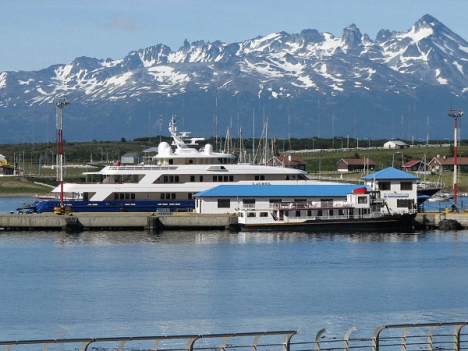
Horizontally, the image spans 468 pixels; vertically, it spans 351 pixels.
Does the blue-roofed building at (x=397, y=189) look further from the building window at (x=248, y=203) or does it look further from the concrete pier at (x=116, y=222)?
the concrete pier at (x=116, y=222)

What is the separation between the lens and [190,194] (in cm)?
8344

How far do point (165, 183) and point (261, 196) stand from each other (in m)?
8.22

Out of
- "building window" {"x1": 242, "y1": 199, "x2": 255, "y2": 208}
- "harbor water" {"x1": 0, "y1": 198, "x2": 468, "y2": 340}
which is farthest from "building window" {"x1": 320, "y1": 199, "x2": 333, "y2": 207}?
"building window" {"x1": 242, "y1": 199, "x2": 255, "y2": 208}

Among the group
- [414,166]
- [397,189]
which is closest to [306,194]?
[397,189]

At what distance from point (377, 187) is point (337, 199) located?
11.9 feet

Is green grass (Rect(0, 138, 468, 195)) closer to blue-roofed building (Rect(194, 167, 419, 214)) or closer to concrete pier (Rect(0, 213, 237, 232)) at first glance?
blue-roofed building (Rect(194, 167, 419, 214))

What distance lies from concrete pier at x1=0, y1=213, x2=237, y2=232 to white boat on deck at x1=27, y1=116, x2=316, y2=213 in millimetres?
3018

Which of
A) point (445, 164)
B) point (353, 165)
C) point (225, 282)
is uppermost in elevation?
point (353, 165)

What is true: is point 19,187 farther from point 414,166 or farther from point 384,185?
point 384,185

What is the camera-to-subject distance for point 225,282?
173 ft

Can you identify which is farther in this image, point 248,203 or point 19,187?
point 19,187

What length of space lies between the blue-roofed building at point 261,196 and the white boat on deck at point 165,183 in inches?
110

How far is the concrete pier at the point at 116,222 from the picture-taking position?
3054 inches

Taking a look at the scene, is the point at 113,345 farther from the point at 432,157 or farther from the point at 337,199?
the point at 432,157
